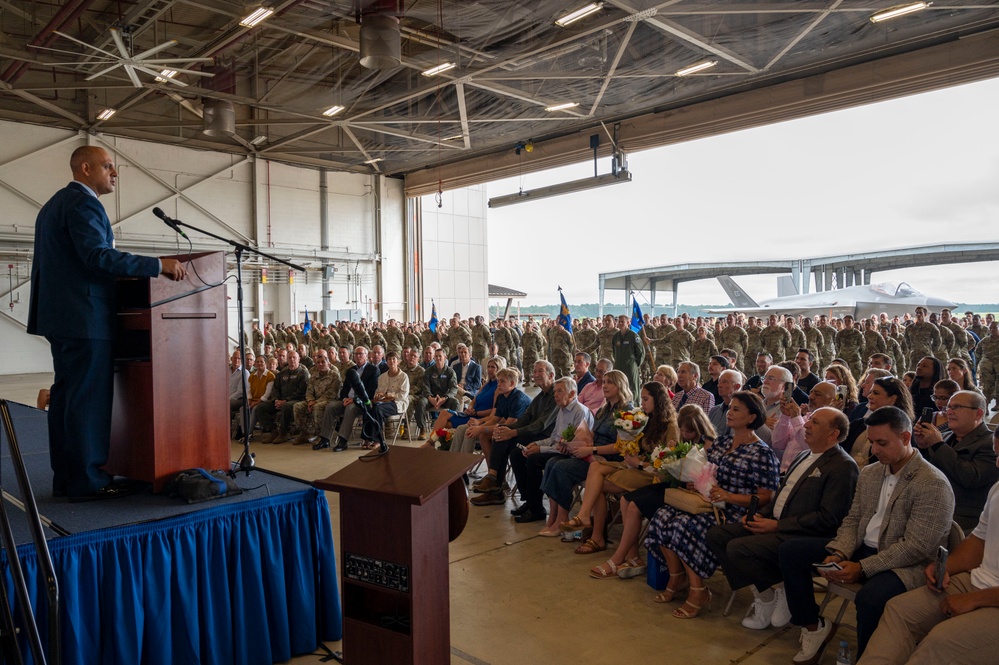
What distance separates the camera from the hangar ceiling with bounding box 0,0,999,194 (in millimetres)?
9695

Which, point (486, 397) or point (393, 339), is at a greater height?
point (393, 339)

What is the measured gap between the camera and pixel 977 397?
146 inches

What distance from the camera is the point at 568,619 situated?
3775 mm

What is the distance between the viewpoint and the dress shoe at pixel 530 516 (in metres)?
5.66

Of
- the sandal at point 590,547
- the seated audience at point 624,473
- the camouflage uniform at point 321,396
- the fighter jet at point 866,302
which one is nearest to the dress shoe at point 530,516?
the seated audience at point 624,473

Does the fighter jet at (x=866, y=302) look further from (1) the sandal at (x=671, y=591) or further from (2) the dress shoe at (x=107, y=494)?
(2) the dress shoe at (x=107, y=494)

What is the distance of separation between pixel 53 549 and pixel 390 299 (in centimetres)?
1881

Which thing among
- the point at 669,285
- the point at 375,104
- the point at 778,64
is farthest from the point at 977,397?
the point at 669,285

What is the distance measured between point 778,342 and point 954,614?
450 inches

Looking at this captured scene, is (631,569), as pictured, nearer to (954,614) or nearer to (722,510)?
(722,510)

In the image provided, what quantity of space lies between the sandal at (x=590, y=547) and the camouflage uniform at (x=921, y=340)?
10.7m

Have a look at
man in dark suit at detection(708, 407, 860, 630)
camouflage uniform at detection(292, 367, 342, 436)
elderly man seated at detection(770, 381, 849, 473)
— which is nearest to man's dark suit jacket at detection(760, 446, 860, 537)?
man in dark suit at detection(708, 407, 860, 630)

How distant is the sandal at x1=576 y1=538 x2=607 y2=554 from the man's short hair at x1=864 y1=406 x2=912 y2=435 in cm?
228

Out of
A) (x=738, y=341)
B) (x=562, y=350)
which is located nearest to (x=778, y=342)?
(x=738, y=341)
